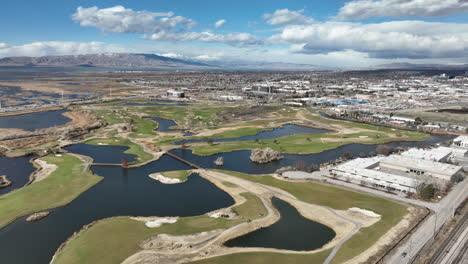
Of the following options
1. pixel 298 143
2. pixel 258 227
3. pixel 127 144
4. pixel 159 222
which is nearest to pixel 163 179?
pixel 159 222

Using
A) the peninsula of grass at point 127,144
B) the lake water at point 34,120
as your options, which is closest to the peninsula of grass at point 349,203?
the peninsula of grass at point 127,144

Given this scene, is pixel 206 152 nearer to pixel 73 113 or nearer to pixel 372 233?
pixel 372 233

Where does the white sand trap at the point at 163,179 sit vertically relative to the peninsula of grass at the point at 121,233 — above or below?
above

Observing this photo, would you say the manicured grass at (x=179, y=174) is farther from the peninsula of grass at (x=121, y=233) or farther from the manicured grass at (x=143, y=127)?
the manicured grass at (x=143, y=127)

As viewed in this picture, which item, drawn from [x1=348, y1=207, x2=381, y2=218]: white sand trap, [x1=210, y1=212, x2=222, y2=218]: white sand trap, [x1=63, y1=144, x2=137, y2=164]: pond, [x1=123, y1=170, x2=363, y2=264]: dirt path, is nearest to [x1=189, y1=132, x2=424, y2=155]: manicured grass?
[x1=63, y1=144, x2=137, y2=164]: pond

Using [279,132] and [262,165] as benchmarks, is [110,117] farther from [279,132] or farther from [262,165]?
[262,165]

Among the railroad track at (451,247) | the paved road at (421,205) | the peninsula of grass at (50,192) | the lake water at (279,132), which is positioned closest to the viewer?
the railroad track at (451,247)

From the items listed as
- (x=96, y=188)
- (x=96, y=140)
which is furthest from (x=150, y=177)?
(x=96, y=140)
